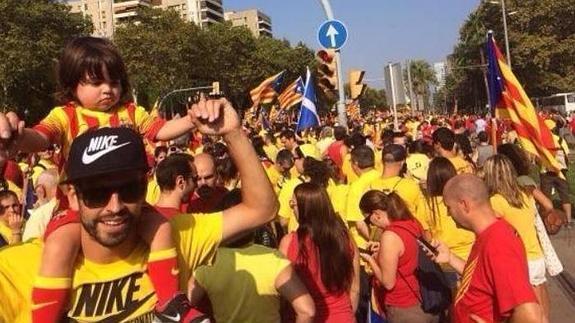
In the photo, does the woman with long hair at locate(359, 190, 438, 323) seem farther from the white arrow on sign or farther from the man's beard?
the white arrow on sign

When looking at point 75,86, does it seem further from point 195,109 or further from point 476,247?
point 476,247

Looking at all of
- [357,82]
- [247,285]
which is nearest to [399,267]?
[247,285]

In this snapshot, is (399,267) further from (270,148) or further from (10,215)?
(270,148)

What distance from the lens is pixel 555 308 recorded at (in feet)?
27.3

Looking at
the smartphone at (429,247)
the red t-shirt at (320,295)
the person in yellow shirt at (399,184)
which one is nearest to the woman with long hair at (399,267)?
the smartphone at (429,247)

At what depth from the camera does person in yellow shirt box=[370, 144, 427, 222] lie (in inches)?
272

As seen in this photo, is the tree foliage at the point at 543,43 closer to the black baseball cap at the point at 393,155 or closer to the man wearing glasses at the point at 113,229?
the black baseball cap at the point at 393,155

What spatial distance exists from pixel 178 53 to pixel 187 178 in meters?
56.3

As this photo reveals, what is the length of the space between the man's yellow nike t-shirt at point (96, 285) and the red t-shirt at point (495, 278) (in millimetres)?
1948

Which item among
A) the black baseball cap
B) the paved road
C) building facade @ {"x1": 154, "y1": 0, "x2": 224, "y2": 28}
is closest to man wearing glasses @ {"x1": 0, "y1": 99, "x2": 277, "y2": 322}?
the black baseball cap

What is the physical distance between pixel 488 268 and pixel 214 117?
224 cm

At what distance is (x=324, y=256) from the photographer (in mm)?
4988

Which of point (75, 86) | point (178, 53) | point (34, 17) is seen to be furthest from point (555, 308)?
point (178, 53)

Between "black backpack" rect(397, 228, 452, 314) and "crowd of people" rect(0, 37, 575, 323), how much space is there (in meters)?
0.02
